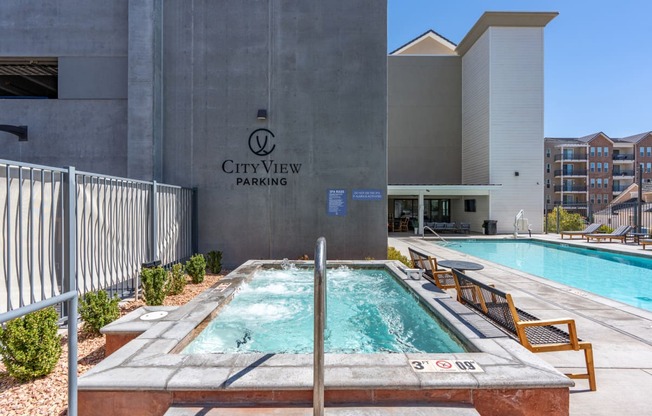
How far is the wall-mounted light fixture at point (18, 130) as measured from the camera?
27.8ft

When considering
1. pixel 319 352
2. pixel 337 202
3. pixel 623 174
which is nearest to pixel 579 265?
pixel 337 202

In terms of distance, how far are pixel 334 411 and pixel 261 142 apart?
791cm

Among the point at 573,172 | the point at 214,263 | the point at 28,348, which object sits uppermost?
the point at 573,172

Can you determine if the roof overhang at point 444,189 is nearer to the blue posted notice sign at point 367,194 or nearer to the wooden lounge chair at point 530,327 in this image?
the blue posted notice sign at point 367,194

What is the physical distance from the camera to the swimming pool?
7.27 m

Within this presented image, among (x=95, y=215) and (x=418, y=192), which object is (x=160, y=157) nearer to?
(x=95, y=215)

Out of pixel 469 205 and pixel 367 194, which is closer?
pixel 367 194

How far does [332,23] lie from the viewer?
9.16m

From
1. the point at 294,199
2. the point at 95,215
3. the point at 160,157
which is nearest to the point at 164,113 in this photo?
the point at 160,157

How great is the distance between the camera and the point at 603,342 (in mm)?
3988

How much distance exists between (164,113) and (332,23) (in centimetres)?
545

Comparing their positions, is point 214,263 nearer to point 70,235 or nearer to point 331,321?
point 70,235

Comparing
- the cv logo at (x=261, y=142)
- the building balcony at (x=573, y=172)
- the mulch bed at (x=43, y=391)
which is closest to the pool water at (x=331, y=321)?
the mulch bed at (x=43, y=391)

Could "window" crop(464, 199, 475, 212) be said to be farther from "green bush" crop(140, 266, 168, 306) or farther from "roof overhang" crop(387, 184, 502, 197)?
"green bush" crop(140, 266, 168, 306)
